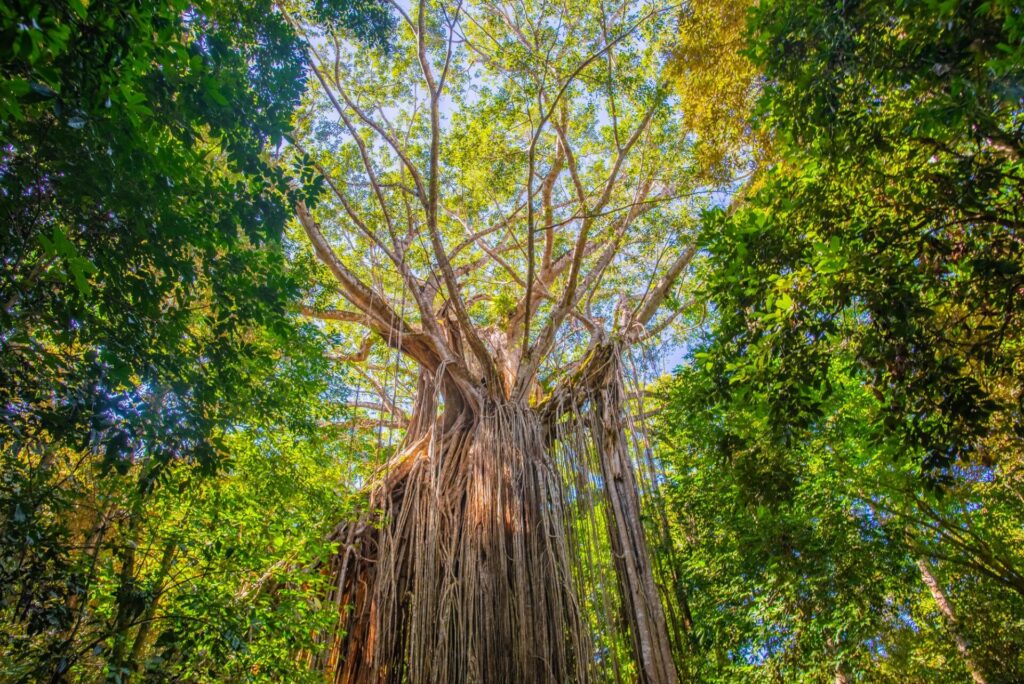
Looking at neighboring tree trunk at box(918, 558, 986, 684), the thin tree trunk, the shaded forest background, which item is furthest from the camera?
neighboring tree trunk at box(918, 558, 986, 684)

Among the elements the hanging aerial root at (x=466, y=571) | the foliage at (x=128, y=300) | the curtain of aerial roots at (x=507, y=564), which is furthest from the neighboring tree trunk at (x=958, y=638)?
the foliage at (x=128, y=300)

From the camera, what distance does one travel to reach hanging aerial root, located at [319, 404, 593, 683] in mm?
3316

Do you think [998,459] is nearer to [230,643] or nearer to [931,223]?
[931,223]

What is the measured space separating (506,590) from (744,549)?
158cm

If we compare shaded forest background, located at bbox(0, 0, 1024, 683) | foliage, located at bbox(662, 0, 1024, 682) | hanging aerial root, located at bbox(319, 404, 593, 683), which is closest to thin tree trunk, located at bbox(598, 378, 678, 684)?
shaded forest background, located at bbox(0, 0, 1024, 683)

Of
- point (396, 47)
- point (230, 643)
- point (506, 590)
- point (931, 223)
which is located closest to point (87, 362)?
point (230, 643)

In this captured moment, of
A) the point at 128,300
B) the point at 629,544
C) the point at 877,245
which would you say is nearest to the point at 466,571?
the point at 629,544

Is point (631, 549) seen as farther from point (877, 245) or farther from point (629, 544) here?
point (877, 245)

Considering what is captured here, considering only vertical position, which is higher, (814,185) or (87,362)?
(814,185)

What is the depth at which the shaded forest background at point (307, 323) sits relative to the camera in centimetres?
179

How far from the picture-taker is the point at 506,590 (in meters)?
3.55

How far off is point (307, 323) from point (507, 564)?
197 centimetres

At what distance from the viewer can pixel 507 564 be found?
12.0 feet

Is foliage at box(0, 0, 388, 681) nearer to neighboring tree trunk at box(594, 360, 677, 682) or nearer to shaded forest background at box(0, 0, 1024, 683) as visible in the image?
shaded forest background at box(0, 0, 1024, 683)
